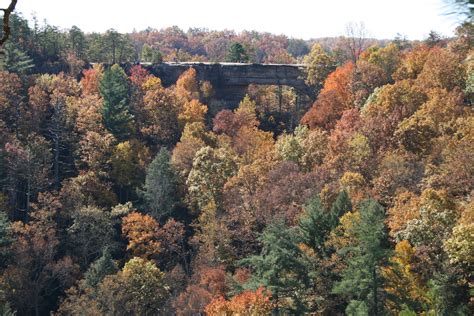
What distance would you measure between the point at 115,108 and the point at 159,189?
35.6 feet

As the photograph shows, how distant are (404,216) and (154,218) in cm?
1764

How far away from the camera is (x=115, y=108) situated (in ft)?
145

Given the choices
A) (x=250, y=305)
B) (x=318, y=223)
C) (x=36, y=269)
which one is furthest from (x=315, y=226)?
(x=36, y=269)

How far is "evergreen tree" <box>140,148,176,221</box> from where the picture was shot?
1431 inches

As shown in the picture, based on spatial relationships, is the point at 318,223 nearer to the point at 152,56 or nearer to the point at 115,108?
the point at 115,108

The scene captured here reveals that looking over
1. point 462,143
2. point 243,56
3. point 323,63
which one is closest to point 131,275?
point 462,143

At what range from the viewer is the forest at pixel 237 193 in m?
22.9

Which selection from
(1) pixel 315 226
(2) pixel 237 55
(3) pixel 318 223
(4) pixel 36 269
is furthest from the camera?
(2) pixel 237 55

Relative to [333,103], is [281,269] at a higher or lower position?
lower

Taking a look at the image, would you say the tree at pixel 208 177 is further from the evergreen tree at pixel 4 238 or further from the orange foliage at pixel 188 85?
the orange foliage at pixel 188 85

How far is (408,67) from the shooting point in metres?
40.8

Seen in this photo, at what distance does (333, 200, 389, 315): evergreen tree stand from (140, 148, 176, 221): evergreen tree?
1673 centimetres

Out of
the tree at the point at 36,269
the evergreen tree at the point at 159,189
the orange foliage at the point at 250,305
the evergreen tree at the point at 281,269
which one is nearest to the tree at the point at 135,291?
the tree at the point at 36,269

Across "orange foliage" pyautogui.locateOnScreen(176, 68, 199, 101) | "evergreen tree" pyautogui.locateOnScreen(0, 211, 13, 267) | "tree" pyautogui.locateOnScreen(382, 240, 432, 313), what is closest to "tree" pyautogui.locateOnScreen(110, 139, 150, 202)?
"evergreen tree" pyautogui.locateOnScreen(0, 211, 13, 267)
